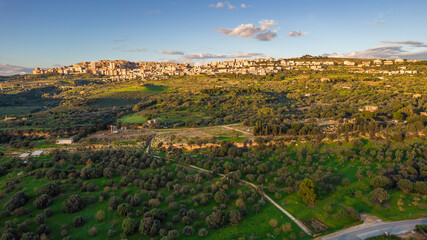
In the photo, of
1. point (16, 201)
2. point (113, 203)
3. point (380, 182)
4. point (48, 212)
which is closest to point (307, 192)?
point (380, 182)

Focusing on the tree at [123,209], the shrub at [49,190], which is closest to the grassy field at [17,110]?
the shrub at [49,190]

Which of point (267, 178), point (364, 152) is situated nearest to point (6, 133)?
point (267, 178)

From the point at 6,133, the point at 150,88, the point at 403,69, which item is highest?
the point at 403,69

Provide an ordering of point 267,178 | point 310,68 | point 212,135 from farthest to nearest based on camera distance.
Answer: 1. point 310,68
2. point 212,135
3. point 267,178

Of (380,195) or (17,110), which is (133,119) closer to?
(380,195)

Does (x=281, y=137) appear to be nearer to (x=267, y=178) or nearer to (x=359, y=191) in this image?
(x=267, y=178)

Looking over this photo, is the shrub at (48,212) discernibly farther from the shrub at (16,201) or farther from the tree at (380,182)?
the tree at (380,182)

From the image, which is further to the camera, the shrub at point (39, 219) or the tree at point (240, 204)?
the tree at point (240, 204)

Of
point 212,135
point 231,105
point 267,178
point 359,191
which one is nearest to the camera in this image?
point 359,191
